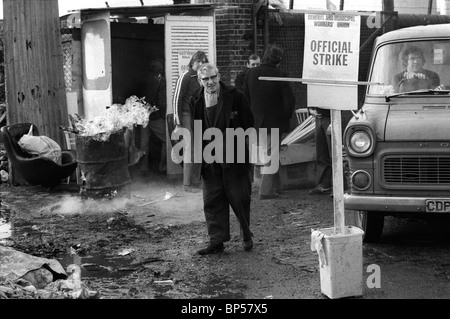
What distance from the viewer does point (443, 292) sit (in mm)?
6078

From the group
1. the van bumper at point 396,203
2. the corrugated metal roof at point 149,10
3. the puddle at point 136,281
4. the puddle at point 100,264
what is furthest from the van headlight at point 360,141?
the corrugated metal roof at point 149,10

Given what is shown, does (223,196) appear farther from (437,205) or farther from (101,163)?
(101,163)

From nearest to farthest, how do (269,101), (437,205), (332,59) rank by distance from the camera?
1. (332,59)
2. (437,205)
3. (269,101)

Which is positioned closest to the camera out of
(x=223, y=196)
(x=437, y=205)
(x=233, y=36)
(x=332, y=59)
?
(x=332, y=59)

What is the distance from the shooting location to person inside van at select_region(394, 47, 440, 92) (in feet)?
25.8

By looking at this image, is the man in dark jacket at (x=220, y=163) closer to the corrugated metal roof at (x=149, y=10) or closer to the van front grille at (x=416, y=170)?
the van front grille at (x=416, y=170)

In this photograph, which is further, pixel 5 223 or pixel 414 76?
pixel 5 223

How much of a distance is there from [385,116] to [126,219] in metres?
3.77

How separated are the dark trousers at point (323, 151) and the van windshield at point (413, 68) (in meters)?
2.59

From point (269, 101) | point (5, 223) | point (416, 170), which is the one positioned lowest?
point (5, 223)

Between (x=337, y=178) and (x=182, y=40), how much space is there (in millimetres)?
7132

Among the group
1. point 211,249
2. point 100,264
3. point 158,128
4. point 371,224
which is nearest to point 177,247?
point 211,249

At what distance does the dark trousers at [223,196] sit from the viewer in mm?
7602

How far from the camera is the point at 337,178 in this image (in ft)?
20.0
